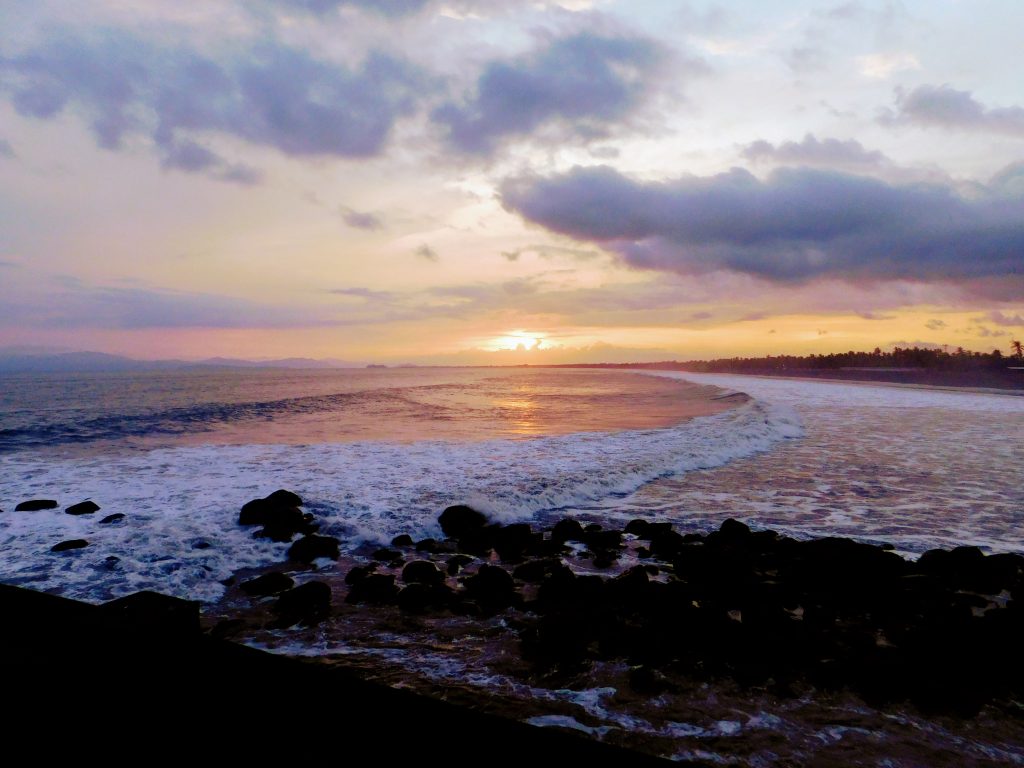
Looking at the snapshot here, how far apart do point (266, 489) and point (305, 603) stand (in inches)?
280

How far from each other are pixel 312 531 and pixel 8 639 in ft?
24.5

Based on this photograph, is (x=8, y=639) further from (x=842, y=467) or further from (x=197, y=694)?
(x=842, y=467)

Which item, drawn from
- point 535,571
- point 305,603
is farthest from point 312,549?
point 535,571

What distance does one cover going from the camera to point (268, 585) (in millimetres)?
7238

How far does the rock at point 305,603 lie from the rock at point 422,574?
1130mm

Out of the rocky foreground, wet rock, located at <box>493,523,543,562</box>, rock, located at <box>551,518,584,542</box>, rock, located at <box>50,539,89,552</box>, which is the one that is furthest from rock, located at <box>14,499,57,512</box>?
rock, located at <box>551,518,584,542</box>

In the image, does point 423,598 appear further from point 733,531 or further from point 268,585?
point 733,531

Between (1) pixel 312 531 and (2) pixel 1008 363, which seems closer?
(1) pixel 312 531

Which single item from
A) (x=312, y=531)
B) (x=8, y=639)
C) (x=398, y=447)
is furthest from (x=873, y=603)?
(x=398, y=447)

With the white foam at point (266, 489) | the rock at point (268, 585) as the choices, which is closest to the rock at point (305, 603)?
the rock at point (268, 585)

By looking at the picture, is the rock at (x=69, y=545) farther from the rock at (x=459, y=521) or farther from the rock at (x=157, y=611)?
the rock at (x=157, y=611)

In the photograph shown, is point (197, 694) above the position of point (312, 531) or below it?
above

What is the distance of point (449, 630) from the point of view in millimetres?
6004

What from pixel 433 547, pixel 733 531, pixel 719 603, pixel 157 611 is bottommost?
pixel 433 547
